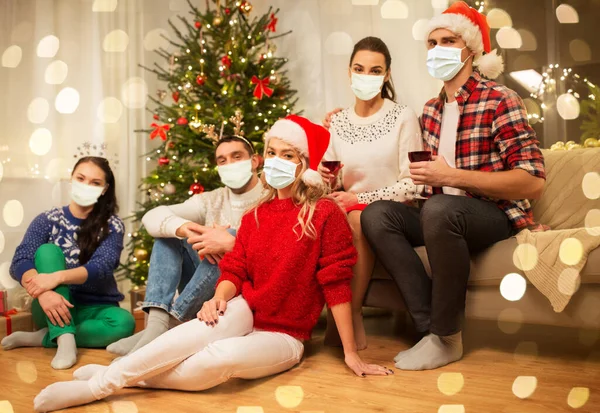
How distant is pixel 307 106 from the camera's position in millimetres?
4211

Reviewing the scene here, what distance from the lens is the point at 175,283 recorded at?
2379mm

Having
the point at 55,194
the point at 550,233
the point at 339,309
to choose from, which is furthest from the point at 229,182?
the point at 55,194

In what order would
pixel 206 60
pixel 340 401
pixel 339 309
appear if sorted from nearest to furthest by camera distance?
pixel 340 401, pixel 339 309, pixel 206 60

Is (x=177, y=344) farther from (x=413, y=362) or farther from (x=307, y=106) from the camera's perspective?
(x=307, y=106)

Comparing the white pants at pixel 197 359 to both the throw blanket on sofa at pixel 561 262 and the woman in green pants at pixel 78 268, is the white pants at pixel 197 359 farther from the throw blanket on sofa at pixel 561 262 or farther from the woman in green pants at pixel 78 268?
the throw blanket on sofa at pixel 561 262

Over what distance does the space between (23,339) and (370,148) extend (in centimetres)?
164

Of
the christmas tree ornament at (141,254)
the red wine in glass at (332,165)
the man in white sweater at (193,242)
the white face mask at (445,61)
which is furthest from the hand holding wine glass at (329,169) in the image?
the christmas tree ornament at (141,254)

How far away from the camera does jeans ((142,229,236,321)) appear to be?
2301 millimetres

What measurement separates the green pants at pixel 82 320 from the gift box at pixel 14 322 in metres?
0.21

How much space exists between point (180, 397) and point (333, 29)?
118 inches

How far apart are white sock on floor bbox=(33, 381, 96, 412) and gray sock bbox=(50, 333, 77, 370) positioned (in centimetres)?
53

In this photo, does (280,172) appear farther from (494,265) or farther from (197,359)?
(494,265)

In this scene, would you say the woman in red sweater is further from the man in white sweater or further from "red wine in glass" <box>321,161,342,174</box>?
the man in white sweater

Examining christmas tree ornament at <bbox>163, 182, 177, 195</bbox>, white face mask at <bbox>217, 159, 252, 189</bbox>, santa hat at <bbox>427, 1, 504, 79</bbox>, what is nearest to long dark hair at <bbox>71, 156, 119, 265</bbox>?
white face mask at <bbox>217, 159, 252, 189</bbox>
